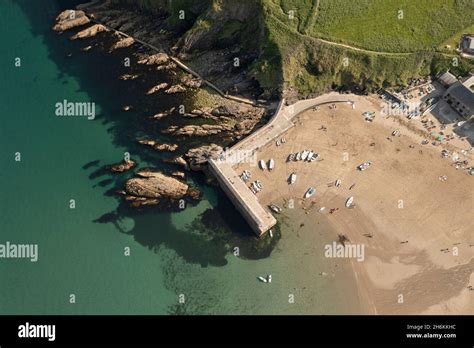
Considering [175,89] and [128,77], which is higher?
[128,77]

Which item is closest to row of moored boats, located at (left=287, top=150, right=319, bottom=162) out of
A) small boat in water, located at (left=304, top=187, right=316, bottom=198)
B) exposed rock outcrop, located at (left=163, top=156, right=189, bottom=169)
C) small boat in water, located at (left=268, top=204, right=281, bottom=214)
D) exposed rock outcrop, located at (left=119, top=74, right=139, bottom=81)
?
small boat in water, located at (left=304, top=187, right=316, bottom=198)

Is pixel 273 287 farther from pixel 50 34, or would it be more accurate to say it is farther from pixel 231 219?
pixel 50 34

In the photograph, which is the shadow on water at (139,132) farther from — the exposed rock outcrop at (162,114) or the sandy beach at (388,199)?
the sandy beach at (388,199)

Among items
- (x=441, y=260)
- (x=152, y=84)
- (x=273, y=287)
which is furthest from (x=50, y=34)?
(x=441, y=260)

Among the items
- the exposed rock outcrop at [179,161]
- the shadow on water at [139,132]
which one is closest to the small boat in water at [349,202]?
the shadow on water at [139,132]

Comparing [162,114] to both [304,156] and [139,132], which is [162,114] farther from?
[304,156]

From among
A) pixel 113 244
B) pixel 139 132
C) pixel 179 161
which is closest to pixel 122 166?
pixel 139 132
